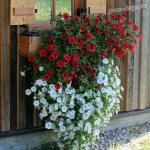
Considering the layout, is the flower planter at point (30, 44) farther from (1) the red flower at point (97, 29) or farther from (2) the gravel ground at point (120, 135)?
(2) the gravel ground at point (120, 135)

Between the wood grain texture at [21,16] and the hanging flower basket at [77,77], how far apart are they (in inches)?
9.8

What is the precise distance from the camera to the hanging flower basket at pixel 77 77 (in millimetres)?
4129

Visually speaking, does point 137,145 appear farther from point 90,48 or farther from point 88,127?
point 90,48

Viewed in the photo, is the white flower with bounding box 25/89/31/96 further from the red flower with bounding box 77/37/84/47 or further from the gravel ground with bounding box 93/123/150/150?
the gravel ground with bounding box 93/123/150/150

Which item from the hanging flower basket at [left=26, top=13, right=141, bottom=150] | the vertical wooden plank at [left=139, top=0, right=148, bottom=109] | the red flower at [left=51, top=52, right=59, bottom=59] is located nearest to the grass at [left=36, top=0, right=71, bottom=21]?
the hanging flower basket at [left=26, top=13, right=141, bottom=150]

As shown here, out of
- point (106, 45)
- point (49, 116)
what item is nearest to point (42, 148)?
point (49, 116)

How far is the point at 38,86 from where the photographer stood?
4188 mm

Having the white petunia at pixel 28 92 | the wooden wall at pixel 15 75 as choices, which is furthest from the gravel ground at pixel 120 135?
the white petunia at pixel 28 92

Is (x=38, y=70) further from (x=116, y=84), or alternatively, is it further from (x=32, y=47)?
(x=116, y=84)

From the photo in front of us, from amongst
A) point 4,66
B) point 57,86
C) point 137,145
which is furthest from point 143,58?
point 4,66

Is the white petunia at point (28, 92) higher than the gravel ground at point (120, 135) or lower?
higher

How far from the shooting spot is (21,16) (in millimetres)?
4277

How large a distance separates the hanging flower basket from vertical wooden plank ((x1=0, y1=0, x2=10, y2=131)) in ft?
0.83

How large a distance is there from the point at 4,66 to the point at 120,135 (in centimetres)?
158
